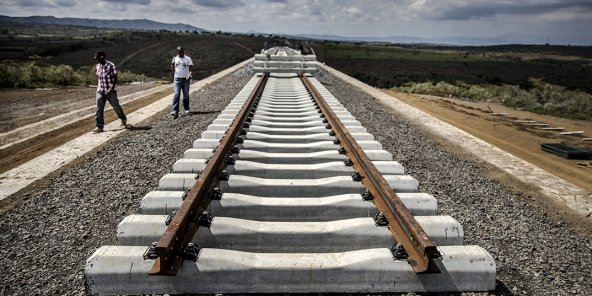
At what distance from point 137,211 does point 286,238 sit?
6.02ft

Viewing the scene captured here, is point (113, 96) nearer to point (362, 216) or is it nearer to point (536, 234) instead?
point (362, 216)

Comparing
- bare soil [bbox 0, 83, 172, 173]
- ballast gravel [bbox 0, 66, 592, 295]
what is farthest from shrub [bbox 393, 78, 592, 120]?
bare soil [bbox 0, 83, 172, 173]

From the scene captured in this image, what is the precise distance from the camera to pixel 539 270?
3121 millimetres

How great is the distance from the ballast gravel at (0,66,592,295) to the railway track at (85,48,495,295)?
0.42 metres

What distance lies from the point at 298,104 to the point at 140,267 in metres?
6.94

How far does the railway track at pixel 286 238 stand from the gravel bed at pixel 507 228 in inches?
19.8

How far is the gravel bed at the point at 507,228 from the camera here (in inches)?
118

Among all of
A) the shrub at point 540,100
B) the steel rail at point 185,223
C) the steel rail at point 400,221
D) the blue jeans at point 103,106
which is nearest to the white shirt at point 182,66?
the blue jeans at point 103,106

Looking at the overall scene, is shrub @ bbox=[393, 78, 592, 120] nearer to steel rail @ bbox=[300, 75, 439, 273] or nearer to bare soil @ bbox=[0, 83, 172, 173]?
steel rail @ bbox=[300, 75, 439, 273]

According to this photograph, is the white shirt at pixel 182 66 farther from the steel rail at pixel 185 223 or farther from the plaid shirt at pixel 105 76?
the steel rail at pixel 185 223

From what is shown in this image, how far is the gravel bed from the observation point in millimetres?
3002

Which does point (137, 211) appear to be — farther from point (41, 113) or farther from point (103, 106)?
point (41, 113)

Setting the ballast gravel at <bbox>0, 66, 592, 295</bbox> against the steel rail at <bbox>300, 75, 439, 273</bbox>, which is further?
the ballast gravel at <bbox>0, 66, 592, 295</bbox>

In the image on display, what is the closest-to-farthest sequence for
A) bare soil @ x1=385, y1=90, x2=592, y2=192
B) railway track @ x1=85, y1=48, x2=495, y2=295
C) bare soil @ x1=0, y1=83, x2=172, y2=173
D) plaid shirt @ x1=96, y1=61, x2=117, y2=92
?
railway track @ x1=85, y1=48, x2=495, y2=295 → bare soil @ x1=385, y1=90, x2=592, y2=192 → bare soil @ x1=0, y1=83, x2=172, y2=173 → plaid shirt @ x1=96, y1=61, x2=117, y2=92
